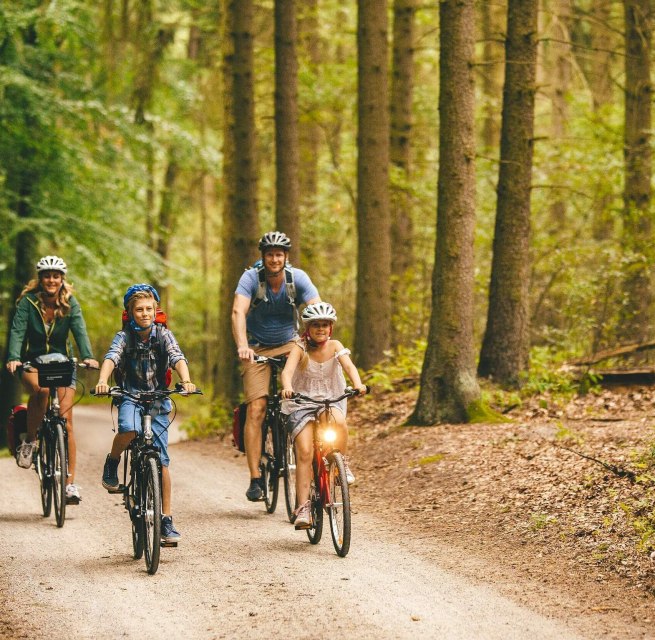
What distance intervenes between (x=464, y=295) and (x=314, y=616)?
21.9 ft

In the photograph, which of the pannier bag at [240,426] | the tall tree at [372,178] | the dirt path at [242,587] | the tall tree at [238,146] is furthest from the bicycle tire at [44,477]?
the tall tree at [372,178]

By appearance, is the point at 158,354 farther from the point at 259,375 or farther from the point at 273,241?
the point at 273,241

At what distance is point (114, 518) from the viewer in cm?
913

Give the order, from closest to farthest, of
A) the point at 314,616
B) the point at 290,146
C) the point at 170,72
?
the point at 314,616 → the point at 290,146 → the point at 170,72

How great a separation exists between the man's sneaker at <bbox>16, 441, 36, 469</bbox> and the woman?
0.27 meters

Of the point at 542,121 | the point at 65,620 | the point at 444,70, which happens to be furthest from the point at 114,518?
the point at 542,121

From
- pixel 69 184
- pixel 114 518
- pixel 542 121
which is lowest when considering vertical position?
pixel 114 518

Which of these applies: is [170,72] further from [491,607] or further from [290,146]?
[491,607]

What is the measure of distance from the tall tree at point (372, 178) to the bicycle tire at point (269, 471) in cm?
701

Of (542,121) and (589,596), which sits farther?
(542,121)

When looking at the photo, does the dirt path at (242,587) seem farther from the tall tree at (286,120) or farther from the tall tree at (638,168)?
the tall tree at (286,120)

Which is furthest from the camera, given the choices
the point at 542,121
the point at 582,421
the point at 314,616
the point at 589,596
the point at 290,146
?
the point at 542,121

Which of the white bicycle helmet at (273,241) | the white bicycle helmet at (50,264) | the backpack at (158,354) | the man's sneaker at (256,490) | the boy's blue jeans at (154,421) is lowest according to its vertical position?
the man's sneaker at (256,490)

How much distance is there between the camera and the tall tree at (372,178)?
1609 cm
